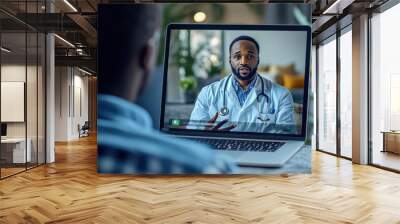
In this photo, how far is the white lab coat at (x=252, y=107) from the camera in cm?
593

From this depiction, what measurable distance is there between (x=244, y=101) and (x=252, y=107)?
0.52 ft

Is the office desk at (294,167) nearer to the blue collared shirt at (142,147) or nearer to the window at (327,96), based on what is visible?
the blue collared shirt at (142,147)

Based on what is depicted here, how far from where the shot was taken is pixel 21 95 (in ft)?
23.7

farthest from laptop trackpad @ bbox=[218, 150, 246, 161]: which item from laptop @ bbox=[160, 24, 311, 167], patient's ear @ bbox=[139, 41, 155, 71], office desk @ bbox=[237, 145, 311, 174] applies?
patient's ear @ bbox=[139, 41, 155, 71]

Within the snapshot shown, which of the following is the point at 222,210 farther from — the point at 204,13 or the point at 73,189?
the point at 204,13

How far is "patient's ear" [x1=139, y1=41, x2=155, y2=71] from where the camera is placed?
6.09 meters

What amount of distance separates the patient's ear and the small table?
4813 millimetres

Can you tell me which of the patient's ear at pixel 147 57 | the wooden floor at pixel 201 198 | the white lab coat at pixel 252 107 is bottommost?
the wooden floor at pixel 201 198

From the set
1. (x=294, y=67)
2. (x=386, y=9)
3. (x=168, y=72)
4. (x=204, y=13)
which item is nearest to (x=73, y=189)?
(x=168, y=72)

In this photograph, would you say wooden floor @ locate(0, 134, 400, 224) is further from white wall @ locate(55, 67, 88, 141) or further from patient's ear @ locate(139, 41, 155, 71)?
white wall @ locate(55, 67, 88, 141)

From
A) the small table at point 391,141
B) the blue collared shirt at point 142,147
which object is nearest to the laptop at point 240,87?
the blue collared shirt at point 142,147

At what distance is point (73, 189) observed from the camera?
5.24 meters

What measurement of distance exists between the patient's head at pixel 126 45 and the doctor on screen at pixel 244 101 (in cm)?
116

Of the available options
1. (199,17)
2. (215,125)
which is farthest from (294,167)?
(199,17)
